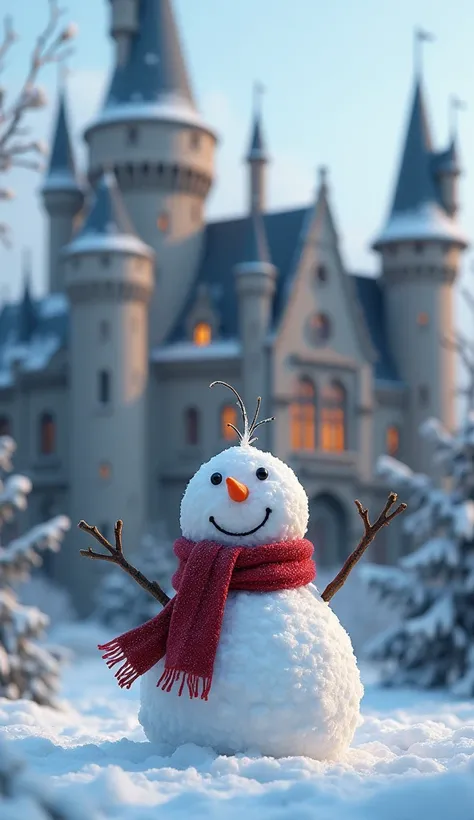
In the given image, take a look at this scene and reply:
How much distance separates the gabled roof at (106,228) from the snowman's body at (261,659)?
30.4m

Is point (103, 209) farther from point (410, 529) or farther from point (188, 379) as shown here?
point (410, 529)

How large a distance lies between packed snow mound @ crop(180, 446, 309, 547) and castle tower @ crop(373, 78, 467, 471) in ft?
113

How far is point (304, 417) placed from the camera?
37.6m

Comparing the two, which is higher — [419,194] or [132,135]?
[132,135]

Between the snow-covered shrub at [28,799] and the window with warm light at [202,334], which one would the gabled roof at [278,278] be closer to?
the window with warm light at [202,334]

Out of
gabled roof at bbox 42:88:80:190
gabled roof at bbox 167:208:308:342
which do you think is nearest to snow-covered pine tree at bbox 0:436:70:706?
gabled roof at bbox 167:208:308:342

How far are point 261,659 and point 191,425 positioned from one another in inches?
1285

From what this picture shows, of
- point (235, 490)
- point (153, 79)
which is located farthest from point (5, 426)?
point (235, 490)

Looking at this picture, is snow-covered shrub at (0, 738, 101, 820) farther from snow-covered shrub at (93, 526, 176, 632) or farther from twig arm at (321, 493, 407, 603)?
snow-covered shrub at (93, 526, 176, 632)

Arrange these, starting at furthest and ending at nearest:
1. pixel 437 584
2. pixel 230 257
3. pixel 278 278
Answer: pixel 230 257 < pixel 278 278 < pixel 437 584

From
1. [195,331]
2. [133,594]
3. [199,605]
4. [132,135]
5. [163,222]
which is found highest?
[132,135]

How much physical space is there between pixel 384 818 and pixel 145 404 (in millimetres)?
33062

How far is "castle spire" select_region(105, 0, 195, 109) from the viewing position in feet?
131

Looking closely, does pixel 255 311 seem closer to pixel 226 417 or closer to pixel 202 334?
pixel 202 334
